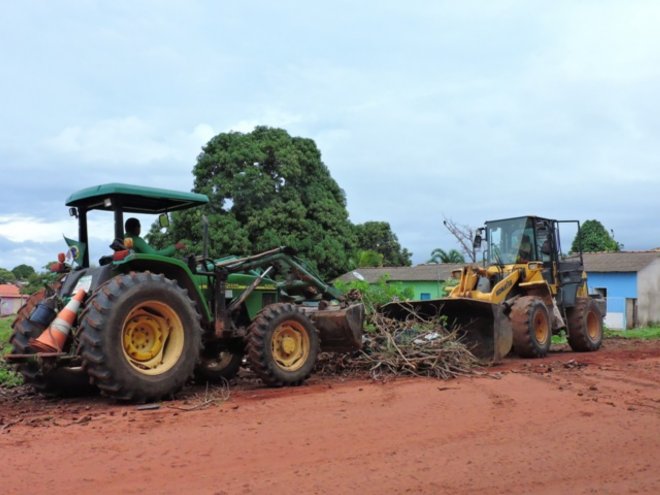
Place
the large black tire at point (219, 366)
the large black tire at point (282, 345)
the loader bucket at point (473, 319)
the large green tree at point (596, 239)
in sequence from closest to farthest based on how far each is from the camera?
the large black tire at point (282, 345)
the large black tire at point (219, 366)
the loader bucket at point (473, 319)
the large green tree at point (596, 239)

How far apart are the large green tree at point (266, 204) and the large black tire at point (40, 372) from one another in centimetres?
1452

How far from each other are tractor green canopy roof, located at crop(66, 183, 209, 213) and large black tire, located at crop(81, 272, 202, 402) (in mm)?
1192

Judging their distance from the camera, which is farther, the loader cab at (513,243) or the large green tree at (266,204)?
the large green tree at (266,204)

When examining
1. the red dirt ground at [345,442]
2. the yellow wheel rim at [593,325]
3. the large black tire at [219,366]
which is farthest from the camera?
the yellow wheel rim at [593,325]

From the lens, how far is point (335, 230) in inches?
1006

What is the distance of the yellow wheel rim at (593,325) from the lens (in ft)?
53.2

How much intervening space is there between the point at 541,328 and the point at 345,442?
8.88 m

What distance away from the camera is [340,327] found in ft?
33.2

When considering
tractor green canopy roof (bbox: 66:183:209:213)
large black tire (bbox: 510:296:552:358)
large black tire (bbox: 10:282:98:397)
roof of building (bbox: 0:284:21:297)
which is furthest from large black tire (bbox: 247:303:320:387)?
roof of building (bbox: 0:284:21:297)

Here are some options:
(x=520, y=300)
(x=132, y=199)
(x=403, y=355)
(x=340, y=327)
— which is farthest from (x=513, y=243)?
(x=132, y=199)

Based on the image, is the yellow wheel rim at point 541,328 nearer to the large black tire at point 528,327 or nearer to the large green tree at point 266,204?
the large black tire at point 528,327

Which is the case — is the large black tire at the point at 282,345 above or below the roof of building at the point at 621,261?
below

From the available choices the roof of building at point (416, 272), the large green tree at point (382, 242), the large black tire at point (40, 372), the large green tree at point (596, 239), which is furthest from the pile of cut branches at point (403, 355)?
the large green tree at point (382, 242)

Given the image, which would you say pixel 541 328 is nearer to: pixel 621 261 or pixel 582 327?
pixel 582 327
